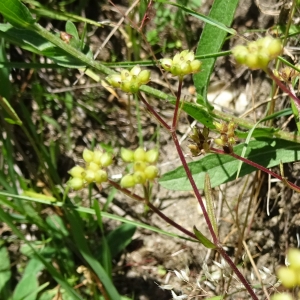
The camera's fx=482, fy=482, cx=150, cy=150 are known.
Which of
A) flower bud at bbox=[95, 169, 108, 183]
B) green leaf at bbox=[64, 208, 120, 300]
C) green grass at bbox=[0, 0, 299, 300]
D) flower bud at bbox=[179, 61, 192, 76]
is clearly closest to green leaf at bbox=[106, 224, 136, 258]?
green grass at bbox=[0, 0, 299, 300]

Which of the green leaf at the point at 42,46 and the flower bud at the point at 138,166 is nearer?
the flower bud at the point at 138,166

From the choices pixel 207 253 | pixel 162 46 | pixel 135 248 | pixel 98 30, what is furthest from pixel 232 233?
pixel 98 30

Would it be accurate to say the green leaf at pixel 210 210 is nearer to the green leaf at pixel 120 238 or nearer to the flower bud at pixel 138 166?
the flower bud at pixel 138 166

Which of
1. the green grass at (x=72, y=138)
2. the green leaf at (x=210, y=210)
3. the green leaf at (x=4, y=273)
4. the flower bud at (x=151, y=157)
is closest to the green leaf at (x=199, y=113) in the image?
the green grass at (x=72, y=138)

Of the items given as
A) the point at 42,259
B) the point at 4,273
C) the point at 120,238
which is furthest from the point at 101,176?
the point at 4,273

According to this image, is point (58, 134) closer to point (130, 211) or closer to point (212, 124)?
point (130, 211)

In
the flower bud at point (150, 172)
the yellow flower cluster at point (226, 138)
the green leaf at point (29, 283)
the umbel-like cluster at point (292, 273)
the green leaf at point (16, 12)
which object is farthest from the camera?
the green leaf at point (29, 283)

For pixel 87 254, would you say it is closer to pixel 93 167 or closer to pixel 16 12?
pixel 93 167

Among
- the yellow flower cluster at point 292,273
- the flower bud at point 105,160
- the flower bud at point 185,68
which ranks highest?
the flower bud at point 185,68
